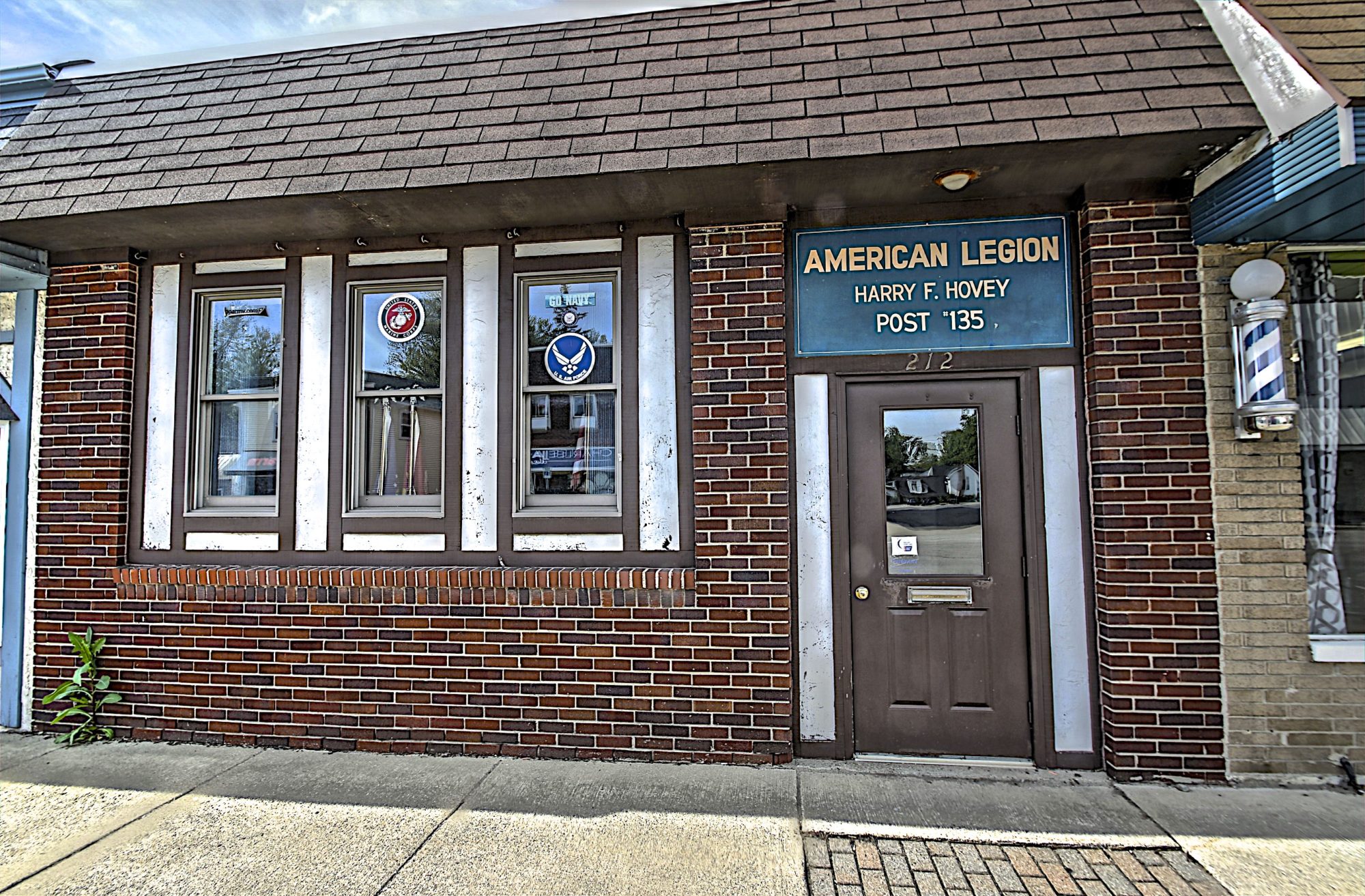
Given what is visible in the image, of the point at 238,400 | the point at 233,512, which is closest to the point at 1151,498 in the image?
the point at 233,512

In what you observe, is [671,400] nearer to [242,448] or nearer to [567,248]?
[567,248]

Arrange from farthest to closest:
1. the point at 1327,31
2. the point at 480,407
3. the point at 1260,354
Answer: the point at 480,407, the point at 1260,354, the point at 1327,31

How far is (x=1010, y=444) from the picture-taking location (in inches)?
162

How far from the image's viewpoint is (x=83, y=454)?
4645mm

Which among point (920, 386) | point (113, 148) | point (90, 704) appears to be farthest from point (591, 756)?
point (113, 148)

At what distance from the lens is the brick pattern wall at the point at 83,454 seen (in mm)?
4605

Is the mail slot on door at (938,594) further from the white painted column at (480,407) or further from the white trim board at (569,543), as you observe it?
the white painted column at (480,407)

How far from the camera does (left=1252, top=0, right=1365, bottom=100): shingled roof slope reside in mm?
3393

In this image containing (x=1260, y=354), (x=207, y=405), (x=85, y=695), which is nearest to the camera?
(x=1260, y=354)

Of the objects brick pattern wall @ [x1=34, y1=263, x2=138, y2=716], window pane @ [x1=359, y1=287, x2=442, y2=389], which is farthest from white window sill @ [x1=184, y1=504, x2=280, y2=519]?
window pane @ [x1=359, y1=287, x2=442, y2=389]

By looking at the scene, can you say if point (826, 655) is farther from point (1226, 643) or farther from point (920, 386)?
point (1226, 643)

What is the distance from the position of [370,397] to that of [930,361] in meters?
3.50

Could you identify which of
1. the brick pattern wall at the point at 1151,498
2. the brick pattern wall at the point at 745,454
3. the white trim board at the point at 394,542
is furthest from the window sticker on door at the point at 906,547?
the white trim board at the point at 394,542

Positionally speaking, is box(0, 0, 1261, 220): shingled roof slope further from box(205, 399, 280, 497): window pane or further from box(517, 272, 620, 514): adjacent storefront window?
box(205, 399, 280, 497): window pane
